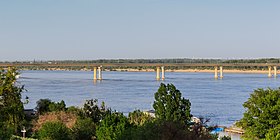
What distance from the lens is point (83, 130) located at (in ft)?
85.7

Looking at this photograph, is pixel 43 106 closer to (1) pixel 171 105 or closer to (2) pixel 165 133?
(1) pixel 171 105

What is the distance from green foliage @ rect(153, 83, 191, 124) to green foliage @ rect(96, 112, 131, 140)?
3186mm

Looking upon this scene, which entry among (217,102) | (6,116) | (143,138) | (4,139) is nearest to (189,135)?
(143,138)

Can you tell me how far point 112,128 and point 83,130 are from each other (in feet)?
12.8

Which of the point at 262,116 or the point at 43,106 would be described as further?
the point at 43,106

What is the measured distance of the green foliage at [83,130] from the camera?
25.8 m

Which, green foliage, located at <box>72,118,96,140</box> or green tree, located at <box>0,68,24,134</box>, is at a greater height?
green tree, located at <box>0,68,24,134</box>

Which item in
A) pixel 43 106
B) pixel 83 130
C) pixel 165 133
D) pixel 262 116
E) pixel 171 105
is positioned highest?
pixel 165 133

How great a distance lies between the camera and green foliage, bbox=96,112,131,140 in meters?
22.1

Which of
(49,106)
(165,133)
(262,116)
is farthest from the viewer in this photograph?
(49,106)

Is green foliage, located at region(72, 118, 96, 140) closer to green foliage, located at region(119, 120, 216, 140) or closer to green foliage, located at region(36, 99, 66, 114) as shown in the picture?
green foliage, located at region(119, 120, 216, 140)

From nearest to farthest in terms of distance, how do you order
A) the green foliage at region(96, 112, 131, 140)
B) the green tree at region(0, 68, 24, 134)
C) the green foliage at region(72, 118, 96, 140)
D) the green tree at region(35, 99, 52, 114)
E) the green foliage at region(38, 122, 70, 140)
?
the green foliage at region(96, 112, 131, 140)
the green foliage at region(38, 122, 70, 140)
the green foliage at region(72, 118, 96, 140)
the green tree at region(0, 68, 24, 134)
the green tree at region(35, 99, 52, 114)

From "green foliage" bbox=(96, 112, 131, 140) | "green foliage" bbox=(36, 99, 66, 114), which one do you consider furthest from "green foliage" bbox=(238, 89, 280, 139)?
"green foliage" bbox=(36, 99, 66, 114)

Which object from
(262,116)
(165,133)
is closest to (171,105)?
(262,116)
